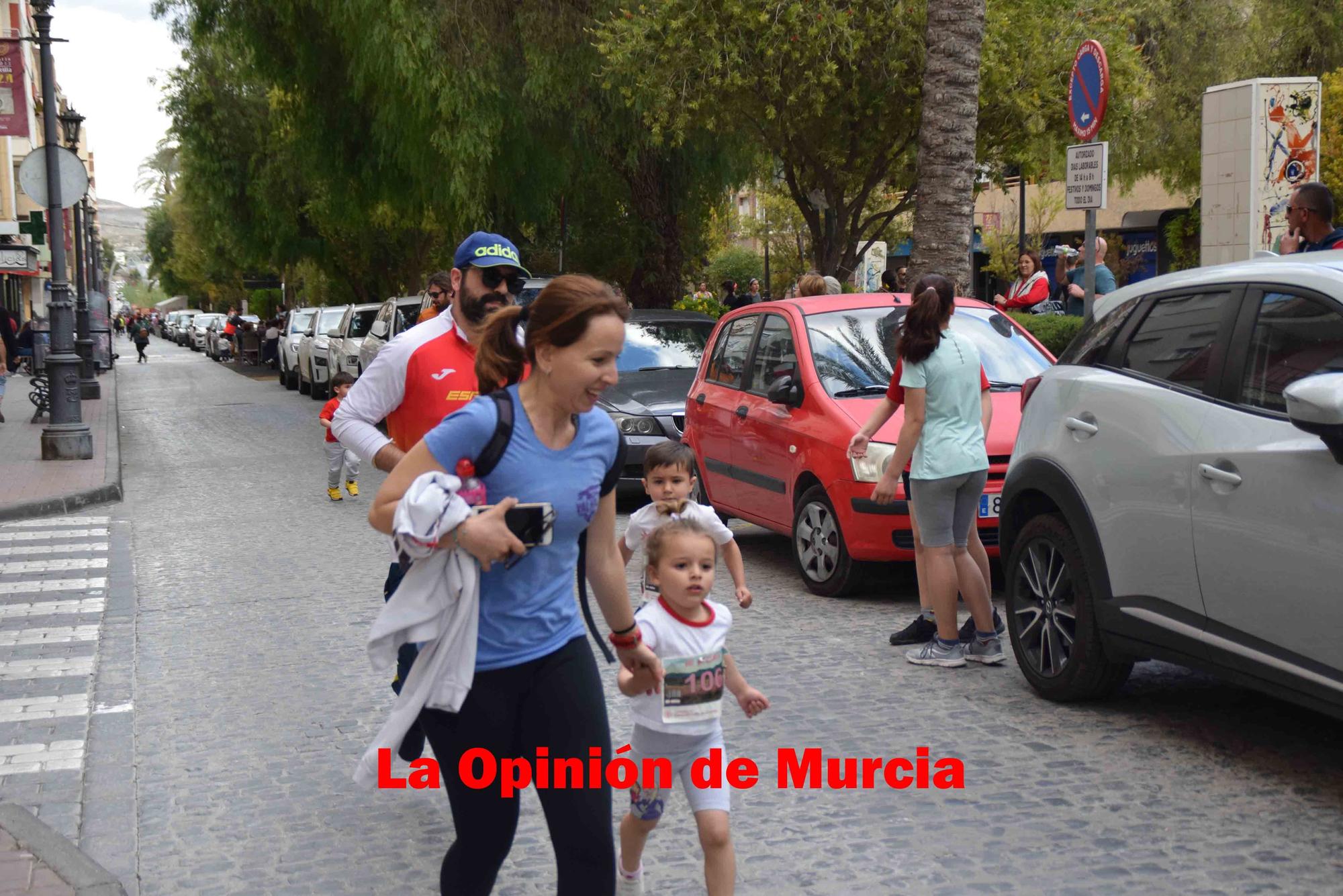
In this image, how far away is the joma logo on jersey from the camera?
464 centimetres

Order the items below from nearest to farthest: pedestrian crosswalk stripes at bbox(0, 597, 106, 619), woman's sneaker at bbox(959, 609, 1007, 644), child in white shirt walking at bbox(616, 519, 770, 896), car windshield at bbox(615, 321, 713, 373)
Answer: child in white shirt walking at bbox(616, 519, 770, 896), woman's sneaker at bbox(959, 609, 1007, 644), pedestrian crosswalk stripes at bbox(0, 597, 106, 619), car windshield at bbox(615, 321, 713, 373)

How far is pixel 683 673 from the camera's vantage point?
12.4ft

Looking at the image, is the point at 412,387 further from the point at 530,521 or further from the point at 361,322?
the point at 361,322

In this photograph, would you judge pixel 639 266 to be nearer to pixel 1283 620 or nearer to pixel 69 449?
pixel 69 449

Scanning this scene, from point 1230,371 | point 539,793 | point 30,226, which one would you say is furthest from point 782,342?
point 30,226

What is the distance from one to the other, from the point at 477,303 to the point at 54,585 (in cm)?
611

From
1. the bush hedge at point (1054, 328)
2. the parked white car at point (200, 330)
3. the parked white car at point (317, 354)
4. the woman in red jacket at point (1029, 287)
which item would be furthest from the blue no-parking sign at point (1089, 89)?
the parked white car at point (200, 330)

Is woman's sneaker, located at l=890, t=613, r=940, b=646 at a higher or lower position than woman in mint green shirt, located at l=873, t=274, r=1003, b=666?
lower

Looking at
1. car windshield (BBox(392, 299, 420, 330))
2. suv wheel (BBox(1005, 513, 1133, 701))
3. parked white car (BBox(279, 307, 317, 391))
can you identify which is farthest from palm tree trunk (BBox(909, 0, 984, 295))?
parked white car (BBox(279, 307, 317, 391))

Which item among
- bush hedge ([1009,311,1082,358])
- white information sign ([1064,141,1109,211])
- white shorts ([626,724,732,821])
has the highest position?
white information sign ([1064,141,1109,211])

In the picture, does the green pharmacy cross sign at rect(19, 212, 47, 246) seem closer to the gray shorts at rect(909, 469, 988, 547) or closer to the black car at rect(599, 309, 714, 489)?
the black car at rect(599, 309, 714, 489)

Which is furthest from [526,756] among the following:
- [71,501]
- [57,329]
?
[57,329]

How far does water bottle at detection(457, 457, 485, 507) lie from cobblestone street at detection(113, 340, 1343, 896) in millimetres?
1638

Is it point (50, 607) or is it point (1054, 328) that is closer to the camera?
point (50, 607)
